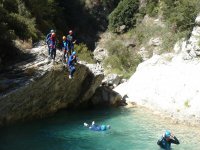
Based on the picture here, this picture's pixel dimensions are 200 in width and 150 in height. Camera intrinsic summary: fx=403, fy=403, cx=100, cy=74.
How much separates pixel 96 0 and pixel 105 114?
3641cm

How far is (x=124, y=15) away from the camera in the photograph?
64.4m

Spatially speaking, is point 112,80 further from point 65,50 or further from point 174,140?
point 174,140

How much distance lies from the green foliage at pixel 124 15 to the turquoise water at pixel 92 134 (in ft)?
102

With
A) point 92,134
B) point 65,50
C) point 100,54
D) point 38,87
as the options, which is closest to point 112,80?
point 65,50

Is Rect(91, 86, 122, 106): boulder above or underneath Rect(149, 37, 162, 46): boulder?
underneath

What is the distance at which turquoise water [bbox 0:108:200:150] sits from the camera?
2647 centimetres

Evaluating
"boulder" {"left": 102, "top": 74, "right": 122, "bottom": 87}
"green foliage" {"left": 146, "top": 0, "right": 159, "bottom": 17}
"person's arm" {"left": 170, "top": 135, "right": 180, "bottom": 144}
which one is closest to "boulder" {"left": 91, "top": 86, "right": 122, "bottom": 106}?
"boulder" {"left": 102, "top": 74, "right": 122, "bottom": 87}

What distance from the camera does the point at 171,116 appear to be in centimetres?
3441

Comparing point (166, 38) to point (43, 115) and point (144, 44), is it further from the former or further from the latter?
point (43, 115)

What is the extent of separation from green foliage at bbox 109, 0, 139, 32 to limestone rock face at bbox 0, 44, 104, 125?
2795 cm

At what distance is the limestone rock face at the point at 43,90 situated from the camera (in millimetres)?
29125

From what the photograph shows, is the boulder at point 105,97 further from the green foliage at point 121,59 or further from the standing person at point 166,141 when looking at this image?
the standing person at point 166,141

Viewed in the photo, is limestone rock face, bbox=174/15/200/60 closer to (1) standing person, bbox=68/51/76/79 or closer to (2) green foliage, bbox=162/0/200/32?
(2) green foliage, bbox=162/0/200/32

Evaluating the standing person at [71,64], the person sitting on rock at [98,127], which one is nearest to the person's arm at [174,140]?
the person sitting on rock at [98,127]
